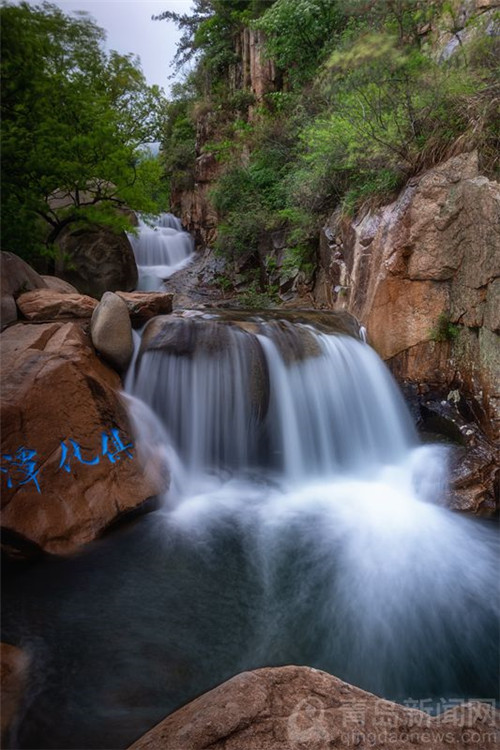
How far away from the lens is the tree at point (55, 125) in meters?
5.26

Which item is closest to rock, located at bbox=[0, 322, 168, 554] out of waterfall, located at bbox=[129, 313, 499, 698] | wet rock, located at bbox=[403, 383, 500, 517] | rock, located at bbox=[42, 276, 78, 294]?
waterfall, located at bbox=[129, 313, 499, 698]

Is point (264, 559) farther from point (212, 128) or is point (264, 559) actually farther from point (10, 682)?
point (212, 128)

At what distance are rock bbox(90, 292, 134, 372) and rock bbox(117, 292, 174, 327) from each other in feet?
1.89

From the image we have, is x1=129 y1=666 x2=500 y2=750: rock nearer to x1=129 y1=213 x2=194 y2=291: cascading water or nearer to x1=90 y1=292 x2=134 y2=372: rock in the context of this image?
x1=90 y1=292 x2=134 y2=372: rock

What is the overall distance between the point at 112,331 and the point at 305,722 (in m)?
4.40

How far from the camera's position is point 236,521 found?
4.41 metres

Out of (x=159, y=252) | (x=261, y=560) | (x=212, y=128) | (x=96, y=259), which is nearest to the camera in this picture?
(x=261, y=560)

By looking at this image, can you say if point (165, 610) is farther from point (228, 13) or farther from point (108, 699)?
point (228, 13)

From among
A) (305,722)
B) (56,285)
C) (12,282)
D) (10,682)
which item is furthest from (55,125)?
(305,722)

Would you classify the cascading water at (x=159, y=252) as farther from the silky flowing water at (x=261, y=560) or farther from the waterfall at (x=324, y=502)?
the silky flowing water at (x=261, y=560)

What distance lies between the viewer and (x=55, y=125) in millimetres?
5844

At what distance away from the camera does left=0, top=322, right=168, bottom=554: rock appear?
3.56m

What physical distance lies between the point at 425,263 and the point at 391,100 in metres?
2.66

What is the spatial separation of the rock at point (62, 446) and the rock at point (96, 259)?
572cm
